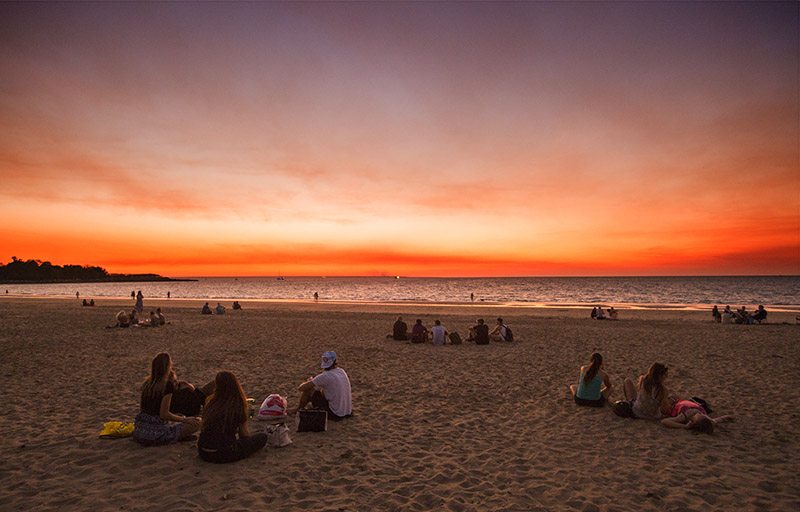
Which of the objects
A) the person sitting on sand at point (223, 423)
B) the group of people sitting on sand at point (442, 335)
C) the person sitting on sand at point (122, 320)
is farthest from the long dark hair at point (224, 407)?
the person sitting on sand at point (122, 320)

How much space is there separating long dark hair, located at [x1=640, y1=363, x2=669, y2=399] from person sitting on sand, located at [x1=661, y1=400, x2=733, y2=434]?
446mm

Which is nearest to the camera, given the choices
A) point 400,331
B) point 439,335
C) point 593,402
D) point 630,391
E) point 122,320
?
point 630,391

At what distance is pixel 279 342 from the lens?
61.2 feet

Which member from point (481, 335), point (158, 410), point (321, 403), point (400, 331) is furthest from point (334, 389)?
point (481, 335)

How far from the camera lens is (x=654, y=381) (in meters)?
8.12

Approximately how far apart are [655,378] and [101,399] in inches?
497

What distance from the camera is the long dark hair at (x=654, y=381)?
7.98m

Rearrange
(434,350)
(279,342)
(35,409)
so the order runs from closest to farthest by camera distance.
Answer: (35,409) → (434,350) → (279,342)

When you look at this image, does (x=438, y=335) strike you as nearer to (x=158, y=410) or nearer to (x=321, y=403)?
(x=321, y=403)

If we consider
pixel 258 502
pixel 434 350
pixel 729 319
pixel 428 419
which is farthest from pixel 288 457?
pixel 729 319

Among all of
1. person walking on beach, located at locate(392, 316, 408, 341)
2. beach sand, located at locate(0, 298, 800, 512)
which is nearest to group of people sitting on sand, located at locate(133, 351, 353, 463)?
beach sand, located at locate(0, 298, 800, 512)

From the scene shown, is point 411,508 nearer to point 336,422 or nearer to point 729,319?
point 336,422

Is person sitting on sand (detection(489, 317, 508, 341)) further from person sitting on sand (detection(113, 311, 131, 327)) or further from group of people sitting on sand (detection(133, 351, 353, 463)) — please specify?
person sitting on sand (detection(113, 311, 131, 327))

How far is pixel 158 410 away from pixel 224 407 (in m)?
1.55
